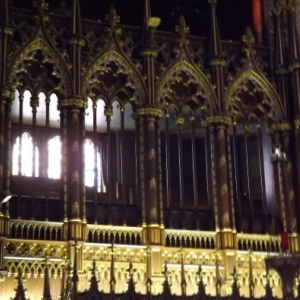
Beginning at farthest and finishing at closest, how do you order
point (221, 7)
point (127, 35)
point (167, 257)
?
point (221, 7)
point (127, 35)
point (167, 257)

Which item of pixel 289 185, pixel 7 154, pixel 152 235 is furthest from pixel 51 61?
pixel 289 185

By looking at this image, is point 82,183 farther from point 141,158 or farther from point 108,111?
point 108,111

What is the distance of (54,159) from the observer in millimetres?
29078

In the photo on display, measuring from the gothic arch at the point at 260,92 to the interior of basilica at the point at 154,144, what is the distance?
0.05 metres

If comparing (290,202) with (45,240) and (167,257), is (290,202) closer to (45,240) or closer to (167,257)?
(167,257)

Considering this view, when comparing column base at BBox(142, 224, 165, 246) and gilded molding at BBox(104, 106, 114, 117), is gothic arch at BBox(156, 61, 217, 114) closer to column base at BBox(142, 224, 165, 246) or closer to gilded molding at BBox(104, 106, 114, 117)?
gilded molding at BBox(104, 106, 114, 117)

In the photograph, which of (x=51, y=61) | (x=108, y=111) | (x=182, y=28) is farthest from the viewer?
(x=182, y=28)

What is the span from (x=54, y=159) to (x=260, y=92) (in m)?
7.58

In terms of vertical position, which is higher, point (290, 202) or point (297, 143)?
point (297, 143)

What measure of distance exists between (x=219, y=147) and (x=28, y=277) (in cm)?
700

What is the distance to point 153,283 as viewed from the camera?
23.1m

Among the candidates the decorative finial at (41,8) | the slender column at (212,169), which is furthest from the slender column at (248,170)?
the decorative finial at (41,8)

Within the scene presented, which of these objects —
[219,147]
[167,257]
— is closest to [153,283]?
[167,257]

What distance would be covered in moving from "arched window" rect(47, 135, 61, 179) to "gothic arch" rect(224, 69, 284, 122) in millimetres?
6583
